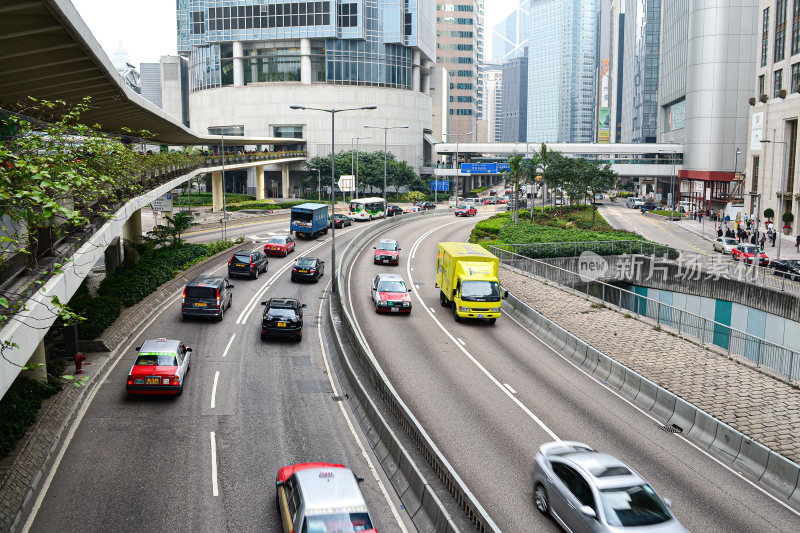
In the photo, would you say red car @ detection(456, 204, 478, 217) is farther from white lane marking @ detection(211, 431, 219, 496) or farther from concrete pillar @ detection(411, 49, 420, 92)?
white lane marking @ detection(211, 431, 219, 496)

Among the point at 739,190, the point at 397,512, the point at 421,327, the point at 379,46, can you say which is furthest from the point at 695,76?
the point at 397,512

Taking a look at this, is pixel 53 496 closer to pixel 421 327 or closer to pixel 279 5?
pixel 421 327

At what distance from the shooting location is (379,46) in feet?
393

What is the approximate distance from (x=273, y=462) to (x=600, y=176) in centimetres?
6152

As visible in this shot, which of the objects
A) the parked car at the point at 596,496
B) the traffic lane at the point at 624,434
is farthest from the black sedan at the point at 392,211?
the parked car at the point at 596,496

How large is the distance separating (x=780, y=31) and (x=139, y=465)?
7745 centimetres

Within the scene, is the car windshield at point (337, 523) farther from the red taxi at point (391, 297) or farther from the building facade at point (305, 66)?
the building facade at point (305, 66)

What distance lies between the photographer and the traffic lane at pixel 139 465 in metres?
14.6

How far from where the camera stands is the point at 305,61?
116125 mm

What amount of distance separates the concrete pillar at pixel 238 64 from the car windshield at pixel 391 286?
94351 millimetres

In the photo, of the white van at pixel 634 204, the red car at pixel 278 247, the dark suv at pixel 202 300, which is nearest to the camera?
the dark suv at pixel 202 300

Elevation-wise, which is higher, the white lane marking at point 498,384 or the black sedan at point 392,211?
the black sedan at point 392,211

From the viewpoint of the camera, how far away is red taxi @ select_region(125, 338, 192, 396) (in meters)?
21.4

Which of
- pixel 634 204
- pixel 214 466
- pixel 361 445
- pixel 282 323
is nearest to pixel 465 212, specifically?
pixel 634 204
